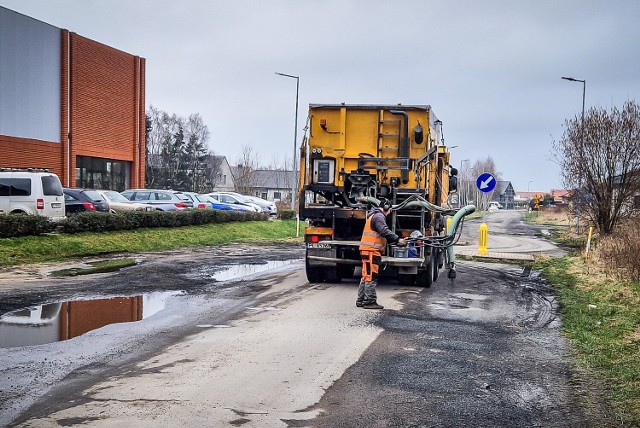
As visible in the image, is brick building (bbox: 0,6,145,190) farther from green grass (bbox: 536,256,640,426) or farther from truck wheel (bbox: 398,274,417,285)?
green grass (bbox: 536,256,640,426)

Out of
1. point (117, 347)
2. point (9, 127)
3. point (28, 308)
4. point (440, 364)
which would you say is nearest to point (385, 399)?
point (440, 364)

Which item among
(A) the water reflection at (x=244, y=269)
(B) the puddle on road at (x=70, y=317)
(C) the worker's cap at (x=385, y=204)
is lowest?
(A) the water reflection at (x=244, y=269)

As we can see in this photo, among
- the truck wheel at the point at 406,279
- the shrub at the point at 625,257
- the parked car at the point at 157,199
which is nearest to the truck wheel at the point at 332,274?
the truck wheel at the point at 406,279

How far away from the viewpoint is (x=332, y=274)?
47.6ft

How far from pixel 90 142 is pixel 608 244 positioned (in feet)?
89.9

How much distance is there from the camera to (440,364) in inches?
302

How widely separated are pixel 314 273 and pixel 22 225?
7.74 meters

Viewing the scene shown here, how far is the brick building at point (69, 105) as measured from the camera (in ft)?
104

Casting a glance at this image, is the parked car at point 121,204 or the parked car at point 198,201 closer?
the parked car at point 121,204

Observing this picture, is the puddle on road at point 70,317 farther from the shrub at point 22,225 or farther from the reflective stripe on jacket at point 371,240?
the shrub at point 22,225

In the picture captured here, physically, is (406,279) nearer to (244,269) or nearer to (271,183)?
(244,269)

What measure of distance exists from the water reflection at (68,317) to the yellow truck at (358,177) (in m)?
3.46

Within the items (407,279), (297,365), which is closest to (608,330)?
(297,365)

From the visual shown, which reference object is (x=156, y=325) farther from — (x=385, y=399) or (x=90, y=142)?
(x=90, y=142)
